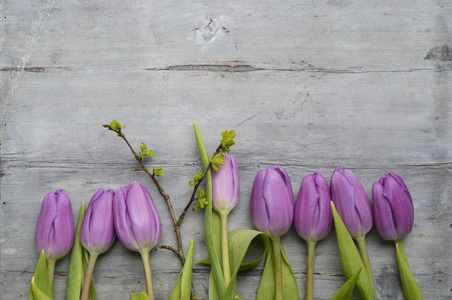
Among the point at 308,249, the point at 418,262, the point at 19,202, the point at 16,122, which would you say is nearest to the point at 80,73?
the point at 16,122

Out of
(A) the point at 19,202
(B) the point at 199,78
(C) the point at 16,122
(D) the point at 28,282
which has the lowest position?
(D) the point at 28,282

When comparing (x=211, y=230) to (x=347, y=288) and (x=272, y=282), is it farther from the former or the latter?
(x=347, y=288)

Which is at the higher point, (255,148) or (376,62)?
(376,62)

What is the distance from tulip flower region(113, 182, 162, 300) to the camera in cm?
71

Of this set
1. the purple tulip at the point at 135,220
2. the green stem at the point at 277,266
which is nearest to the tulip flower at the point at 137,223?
the purple tulip at the point at 135,220

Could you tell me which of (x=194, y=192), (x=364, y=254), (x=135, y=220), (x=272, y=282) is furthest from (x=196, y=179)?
(x=364, y=254)

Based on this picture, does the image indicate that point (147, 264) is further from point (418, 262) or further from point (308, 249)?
point (418, 262)

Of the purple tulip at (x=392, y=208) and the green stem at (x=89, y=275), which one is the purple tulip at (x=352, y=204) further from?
the green stem at (x=89, y=275)

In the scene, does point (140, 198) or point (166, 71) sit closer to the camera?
point (140, 198)

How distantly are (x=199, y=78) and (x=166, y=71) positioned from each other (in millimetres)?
71

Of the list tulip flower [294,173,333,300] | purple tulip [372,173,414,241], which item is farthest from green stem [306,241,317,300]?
purple tulip [372,173,414,241]

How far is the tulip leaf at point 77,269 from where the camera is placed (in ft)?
2.35

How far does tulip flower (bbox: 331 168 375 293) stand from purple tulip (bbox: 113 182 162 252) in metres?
0.35

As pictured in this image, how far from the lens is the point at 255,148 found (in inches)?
31.7
